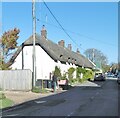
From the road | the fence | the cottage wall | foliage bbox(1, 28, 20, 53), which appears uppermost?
foliage bbox(1, 28, 20, 53)

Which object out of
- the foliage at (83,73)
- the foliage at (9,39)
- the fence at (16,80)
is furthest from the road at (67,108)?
the foliage at (83,73)

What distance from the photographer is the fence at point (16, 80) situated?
37094 mm

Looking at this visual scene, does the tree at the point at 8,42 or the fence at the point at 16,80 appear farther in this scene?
the tree at the point at 8,42

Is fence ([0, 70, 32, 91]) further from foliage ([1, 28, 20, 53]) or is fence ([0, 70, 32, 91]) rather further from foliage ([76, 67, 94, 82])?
foliage ([76, 67, 94, 82])

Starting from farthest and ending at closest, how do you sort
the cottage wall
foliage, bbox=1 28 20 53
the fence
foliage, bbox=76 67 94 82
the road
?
foliage, bbox=76 67 94 82 < foliage, bbox=1 28 20 53 < the cottage wall < the fence < the road

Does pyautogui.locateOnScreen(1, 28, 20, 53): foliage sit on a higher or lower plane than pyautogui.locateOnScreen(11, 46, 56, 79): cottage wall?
higher

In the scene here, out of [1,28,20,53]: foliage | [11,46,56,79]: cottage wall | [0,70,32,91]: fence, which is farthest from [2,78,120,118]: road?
[1,28,20,53]: foliage

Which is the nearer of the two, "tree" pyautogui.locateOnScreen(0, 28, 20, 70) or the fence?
the fence

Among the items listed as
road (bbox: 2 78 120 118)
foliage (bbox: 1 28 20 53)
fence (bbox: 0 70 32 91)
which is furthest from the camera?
foliage (bbox: 1 28 20 53)

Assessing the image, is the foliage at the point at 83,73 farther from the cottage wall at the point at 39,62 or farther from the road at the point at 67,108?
the road at the point at 67,108

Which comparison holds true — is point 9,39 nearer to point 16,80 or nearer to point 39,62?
point 39,62

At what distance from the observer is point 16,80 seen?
3784 cm

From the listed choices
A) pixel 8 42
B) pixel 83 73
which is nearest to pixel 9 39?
pixel 8 42

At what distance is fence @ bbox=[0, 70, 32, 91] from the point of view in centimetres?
3709
